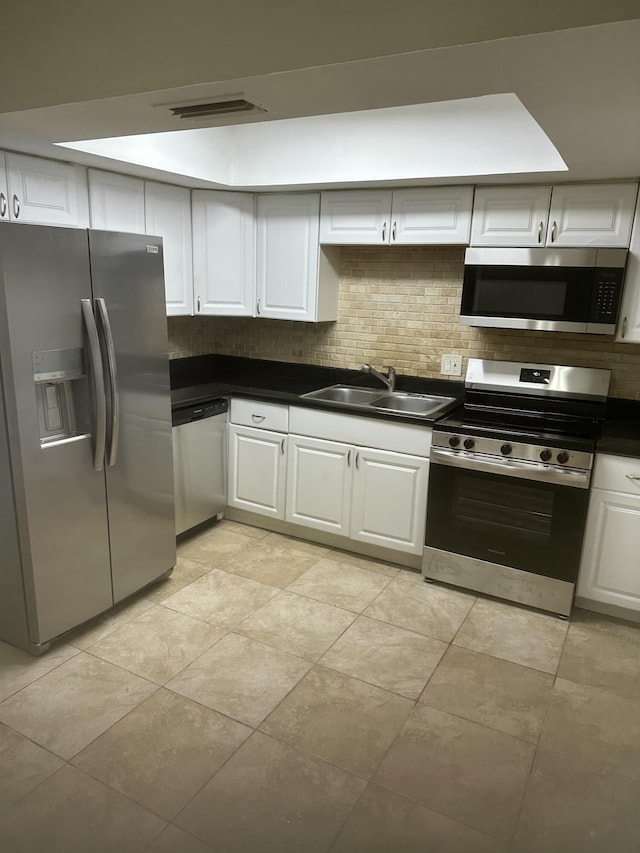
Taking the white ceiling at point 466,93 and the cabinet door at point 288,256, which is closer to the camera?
the white ceiling at point 466,93

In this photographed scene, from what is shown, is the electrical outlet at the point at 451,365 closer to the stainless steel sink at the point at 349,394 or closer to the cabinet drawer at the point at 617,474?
the stainless steel sink at the point at 349,394

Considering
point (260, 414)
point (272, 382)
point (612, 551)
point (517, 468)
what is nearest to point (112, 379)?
point (260, 414)

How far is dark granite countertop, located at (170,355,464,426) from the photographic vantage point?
11.7 ft

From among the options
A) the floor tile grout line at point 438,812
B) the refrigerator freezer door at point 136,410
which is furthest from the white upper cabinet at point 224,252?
the floor tile grout line at point 438,812

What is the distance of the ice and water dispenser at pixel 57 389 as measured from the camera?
2420 mm

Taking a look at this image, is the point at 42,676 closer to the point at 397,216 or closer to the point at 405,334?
the point at 405,334

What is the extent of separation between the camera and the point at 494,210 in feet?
10.2

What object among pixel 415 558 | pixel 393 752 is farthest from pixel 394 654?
pixel 415 558

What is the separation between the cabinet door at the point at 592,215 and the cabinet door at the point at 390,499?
4.38ft

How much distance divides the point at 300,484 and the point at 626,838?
2317 mm

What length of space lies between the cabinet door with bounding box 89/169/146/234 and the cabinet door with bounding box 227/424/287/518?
134 centimetres

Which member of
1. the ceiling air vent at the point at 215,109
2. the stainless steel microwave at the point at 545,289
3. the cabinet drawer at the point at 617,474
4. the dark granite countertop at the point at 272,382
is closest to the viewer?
the ceiling air vent at the point at 215,109

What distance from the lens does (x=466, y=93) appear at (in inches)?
62.7

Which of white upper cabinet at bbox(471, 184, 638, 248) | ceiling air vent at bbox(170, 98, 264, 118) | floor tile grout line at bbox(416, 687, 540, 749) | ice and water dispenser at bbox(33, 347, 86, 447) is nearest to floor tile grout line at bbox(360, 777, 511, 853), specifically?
floor tile grout line at bbox(416, 687, 540, 749)
